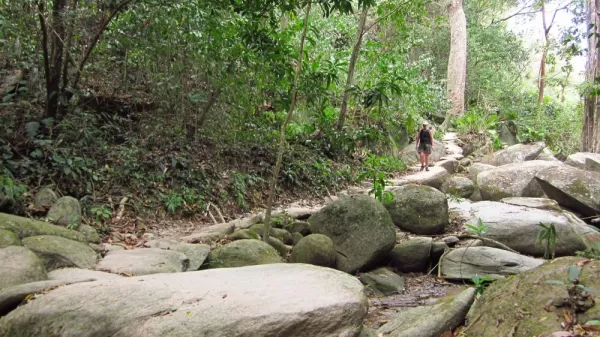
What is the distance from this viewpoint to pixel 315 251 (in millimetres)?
5898

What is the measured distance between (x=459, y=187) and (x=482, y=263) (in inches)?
185

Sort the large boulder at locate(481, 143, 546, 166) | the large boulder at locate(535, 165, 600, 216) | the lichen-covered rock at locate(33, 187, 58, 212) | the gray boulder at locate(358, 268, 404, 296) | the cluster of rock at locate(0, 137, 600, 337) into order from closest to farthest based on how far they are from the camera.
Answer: the cluster of rock at locate(0, 137, 600, 337) < the lichen-covered rock at locate(33, 187, 58, 212) < the gray boulder at locate(358, 268, 404, 296) < the large boulder at locate(535, 165, 600, 216) < the large boulder at locate(481, 143, 546, 166)

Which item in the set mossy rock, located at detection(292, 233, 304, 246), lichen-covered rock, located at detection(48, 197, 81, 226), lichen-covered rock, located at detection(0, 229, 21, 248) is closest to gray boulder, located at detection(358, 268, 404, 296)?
mossy rock, located at detection(292, 233, 304, 246)

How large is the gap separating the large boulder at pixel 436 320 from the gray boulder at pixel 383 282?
6.86 ft

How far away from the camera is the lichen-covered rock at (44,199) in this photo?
17.7 feet

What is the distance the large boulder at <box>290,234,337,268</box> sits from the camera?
5.84 m

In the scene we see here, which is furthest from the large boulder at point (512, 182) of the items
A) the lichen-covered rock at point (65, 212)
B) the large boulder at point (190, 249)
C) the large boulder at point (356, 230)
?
the lichen-covered rock at point (65, 212)

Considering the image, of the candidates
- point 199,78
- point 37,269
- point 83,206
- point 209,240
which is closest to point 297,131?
point 199,78

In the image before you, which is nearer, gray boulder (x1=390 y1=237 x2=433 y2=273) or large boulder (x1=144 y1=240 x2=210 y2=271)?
large boulder (x1=144 y1=240 x2=210 y2=271)

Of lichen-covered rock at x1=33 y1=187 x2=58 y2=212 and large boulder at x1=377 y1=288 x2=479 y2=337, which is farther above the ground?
lichen-covered rock at x1=33 y1=187 x2=58 y2=212

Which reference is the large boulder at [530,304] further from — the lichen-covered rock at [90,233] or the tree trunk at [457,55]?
the tree trunk at [457,55]

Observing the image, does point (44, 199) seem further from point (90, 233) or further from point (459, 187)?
point (459, 187)

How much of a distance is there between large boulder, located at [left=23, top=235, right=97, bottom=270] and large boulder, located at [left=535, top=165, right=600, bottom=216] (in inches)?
340

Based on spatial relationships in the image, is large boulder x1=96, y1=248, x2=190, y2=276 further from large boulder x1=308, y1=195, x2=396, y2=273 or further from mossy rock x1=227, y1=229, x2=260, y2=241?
large boulder x1=308, y1=195, x2=396, y2=273
